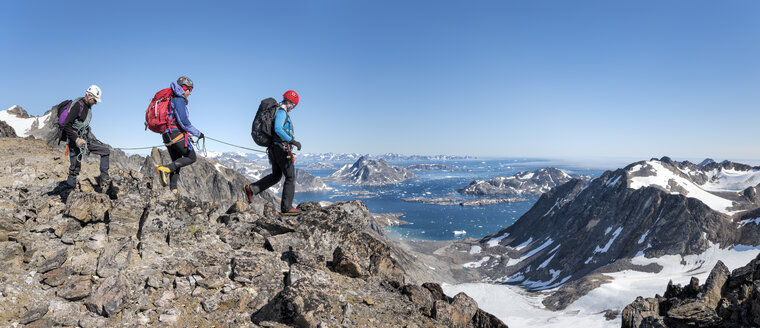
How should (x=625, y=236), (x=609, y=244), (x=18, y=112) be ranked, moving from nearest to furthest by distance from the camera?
(x=18, y=112), (x=625, y=236), (x=609, y=244)

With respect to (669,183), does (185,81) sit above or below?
above

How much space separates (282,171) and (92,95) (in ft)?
21.8

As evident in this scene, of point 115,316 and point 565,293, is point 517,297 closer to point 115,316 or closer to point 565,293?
point 565,293

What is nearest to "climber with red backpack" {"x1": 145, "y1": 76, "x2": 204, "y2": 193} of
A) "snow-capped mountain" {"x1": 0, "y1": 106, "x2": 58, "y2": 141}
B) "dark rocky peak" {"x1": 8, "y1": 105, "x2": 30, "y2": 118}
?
"snow-capped mountain" {"x1": 0, "y1": 106, "x2": 58, "y2": 141}

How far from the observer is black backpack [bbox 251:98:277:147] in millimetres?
10820

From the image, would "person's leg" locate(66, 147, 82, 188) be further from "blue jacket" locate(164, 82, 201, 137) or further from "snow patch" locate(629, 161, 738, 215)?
"snow patch" locate(629, 161, 738, 215)

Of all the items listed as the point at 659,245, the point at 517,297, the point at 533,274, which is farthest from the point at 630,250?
the point at 517,297

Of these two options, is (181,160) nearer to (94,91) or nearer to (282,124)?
(94,91)

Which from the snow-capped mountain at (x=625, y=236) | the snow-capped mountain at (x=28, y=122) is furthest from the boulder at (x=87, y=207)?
the snow-capped mountain at (x=625, y=236)

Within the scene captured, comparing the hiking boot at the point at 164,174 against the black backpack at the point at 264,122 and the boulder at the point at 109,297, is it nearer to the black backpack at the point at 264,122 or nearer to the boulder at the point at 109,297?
the black backpack at the point at 264,122

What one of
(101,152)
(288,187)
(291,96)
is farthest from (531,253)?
(101,152)

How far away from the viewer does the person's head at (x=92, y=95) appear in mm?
11411

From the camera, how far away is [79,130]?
1162 cm

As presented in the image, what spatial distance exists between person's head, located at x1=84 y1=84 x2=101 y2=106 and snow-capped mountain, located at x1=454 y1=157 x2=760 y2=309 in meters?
113
